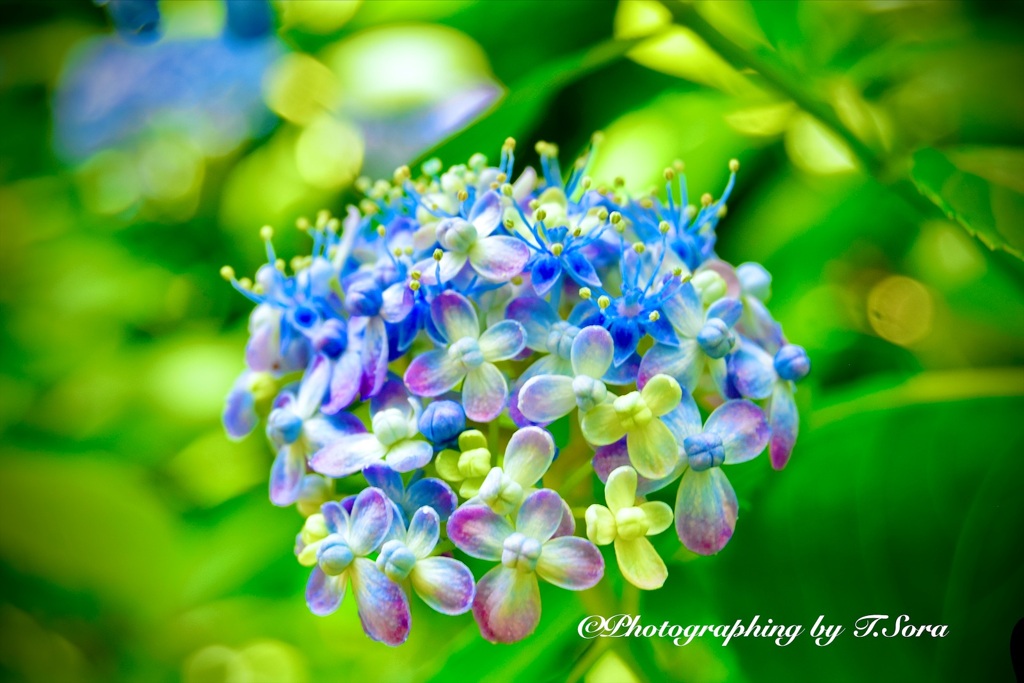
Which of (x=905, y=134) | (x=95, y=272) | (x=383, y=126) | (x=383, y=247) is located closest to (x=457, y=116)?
(x=383, y=126)

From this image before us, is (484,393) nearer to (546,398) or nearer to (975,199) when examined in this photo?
(546,398)

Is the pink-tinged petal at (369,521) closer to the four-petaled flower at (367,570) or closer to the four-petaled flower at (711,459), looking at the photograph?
the four-petaled flower at (367,570)

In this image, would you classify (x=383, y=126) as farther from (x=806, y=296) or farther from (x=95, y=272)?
(x=806, y=296)

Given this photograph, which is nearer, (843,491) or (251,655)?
(843,491)

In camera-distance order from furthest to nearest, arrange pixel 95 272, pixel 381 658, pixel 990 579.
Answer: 1. pixel 95 272
2. pixel 381 658
3. pixel 990 579

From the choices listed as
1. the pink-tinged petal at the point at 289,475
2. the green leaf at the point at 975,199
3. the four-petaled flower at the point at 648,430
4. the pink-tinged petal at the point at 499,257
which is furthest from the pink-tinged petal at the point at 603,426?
the green leaf at the point at 975,199

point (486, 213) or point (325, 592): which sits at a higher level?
point (486, 213)

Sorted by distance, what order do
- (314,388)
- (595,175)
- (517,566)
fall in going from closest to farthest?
(517,566)
(314,388)
(595,175)

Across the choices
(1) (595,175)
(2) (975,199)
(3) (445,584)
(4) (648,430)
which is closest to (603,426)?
(4) (648,430)
